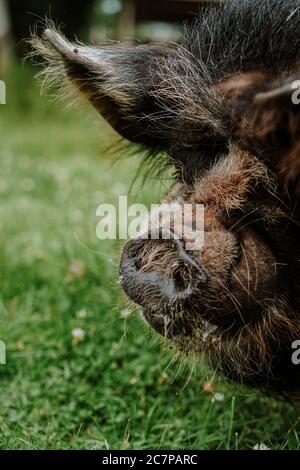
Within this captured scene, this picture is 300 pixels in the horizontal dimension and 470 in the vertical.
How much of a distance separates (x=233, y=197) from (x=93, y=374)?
1.45 metres

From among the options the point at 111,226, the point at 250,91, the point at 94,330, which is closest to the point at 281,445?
the point at 94,330

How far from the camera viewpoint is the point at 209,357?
8.75 feet

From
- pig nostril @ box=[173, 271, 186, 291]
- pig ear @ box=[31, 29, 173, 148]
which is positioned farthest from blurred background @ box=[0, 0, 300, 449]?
pig nostril @ box=[173, 271, 186, 291]

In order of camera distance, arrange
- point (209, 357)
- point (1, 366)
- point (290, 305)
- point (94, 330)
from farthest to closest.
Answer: point (94, 330)
point (1, 366)
point (209, 357)
point (290, 305)

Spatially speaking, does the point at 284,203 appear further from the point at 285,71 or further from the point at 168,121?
the point at 168,121

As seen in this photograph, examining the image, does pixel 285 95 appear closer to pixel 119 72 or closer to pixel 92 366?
pixel 119 72

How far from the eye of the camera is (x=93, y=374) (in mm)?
3512

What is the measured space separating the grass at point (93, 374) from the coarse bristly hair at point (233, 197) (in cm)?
33

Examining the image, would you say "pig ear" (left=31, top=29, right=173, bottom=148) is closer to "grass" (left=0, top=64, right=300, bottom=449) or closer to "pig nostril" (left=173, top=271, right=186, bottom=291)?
"grass" (left=0, top=64, right=300, bottom=449)

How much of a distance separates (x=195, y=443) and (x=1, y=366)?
1.01 m

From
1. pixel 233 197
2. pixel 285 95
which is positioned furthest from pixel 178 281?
pixel 285 95

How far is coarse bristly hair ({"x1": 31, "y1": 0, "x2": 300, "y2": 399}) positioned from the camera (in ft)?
7.55

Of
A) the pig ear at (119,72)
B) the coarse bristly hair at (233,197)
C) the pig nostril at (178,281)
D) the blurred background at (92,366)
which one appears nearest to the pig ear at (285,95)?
the coarse bristly hair at (233,197)
